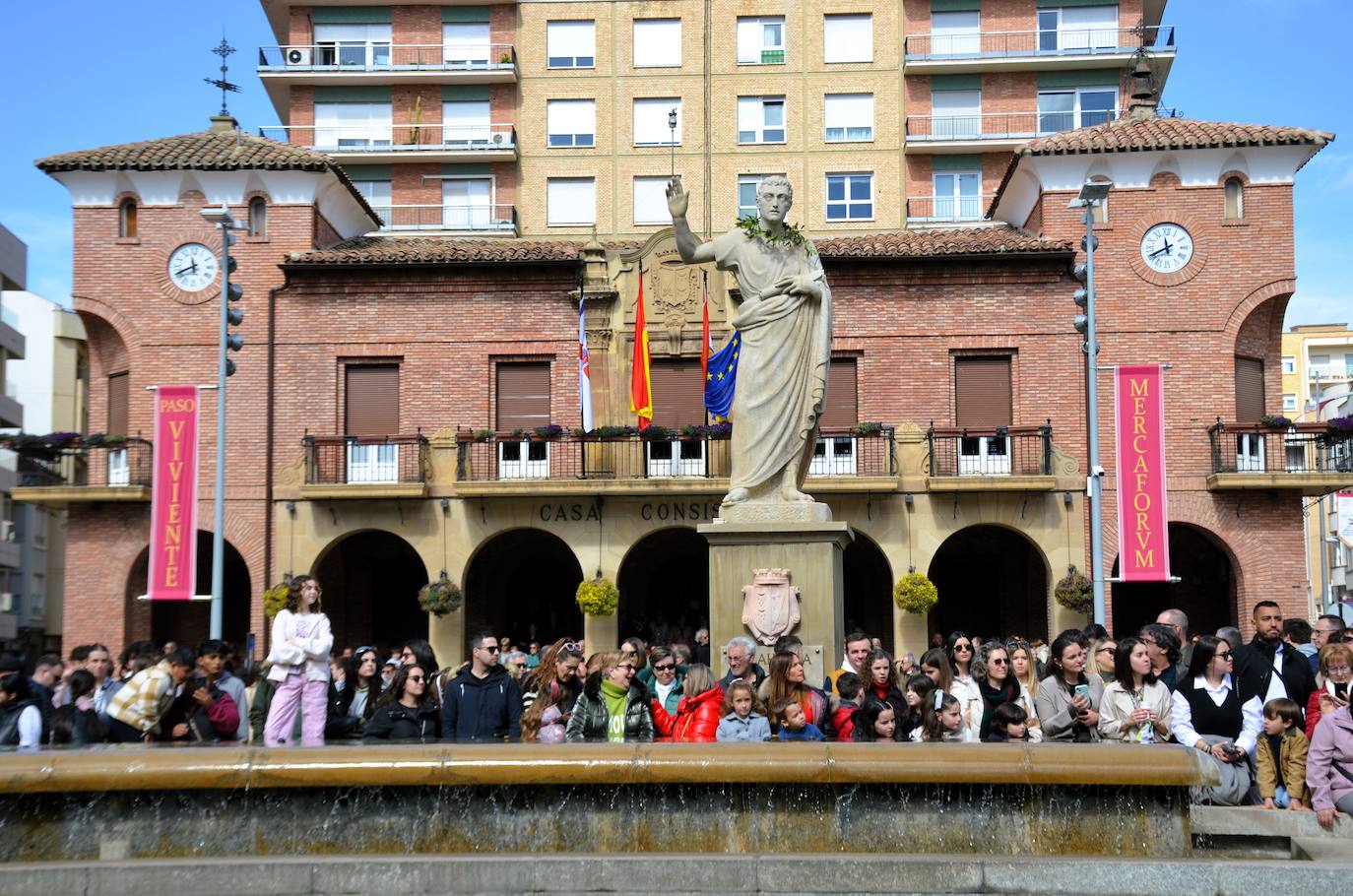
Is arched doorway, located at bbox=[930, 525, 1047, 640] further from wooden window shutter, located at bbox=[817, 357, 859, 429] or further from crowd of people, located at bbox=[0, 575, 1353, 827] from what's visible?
crowd of people, located at bbox=[0, 575, 1353, 827]

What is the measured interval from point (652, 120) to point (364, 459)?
14.3 meters

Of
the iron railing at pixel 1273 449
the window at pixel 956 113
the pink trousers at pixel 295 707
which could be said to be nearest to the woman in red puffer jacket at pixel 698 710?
the pink trousers at pixel 295 707

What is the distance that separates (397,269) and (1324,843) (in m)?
24.6

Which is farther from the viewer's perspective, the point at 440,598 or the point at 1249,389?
the point at 1249,389

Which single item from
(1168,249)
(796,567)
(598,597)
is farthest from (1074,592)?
(796,567)

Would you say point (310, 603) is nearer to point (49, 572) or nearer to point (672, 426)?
point (672, 426)

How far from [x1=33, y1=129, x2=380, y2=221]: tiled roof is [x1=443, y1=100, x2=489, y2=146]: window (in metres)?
8.41

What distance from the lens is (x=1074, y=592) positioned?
28312 millimetres

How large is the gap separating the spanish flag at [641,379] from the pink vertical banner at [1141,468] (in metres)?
8.53

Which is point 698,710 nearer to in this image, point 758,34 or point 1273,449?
point 1273,449

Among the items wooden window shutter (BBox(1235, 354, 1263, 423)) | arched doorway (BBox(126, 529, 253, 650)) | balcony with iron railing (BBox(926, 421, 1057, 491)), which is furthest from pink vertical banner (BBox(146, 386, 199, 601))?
wooden window shutter (BBox(1235, 354, 1263, 423))

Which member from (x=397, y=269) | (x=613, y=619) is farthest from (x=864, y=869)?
(x=397, y=269)

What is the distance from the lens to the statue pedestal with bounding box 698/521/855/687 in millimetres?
11508

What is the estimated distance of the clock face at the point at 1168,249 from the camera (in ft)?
98.4
